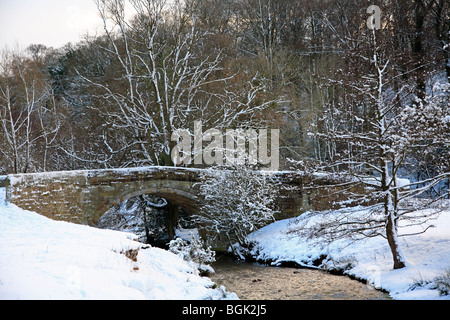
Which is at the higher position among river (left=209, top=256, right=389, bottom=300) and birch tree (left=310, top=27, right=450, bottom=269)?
birch tree (left=310, top=27, right=450, bottom=269)

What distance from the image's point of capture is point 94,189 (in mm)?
12359

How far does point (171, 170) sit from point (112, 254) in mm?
7622

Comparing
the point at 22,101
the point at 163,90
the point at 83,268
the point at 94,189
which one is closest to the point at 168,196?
the point at 94,189

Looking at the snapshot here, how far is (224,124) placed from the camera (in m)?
16.0

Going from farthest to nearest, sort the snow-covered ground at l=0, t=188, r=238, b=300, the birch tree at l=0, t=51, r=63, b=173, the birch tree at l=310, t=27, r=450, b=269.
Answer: the birch tree at l=0, t=51, r=63, b=173, the birch tree at l=310, t=27, r=450, b=269, the snow-covered ground at l=0, t=188, r=238, b=300

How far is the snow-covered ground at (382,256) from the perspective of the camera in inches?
304

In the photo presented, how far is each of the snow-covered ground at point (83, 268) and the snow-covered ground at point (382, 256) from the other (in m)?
3.01

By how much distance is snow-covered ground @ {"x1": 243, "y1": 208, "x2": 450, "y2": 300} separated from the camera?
7.72 m

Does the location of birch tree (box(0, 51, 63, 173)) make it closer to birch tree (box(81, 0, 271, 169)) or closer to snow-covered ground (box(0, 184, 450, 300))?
birch tree (box(81, 0, 271, 169))

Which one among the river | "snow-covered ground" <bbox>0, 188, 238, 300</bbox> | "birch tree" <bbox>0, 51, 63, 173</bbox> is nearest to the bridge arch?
the river

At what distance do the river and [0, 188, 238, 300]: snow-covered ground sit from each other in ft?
6.94

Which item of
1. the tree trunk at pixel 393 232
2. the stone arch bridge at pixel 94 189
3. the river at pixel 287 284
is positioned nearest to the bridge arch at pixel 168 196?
the stone arch bridge at pixel 94 189

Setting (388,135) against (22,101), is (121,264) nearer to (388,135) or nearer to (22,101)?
(388,135)

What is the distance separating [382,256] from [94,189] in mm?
8006
